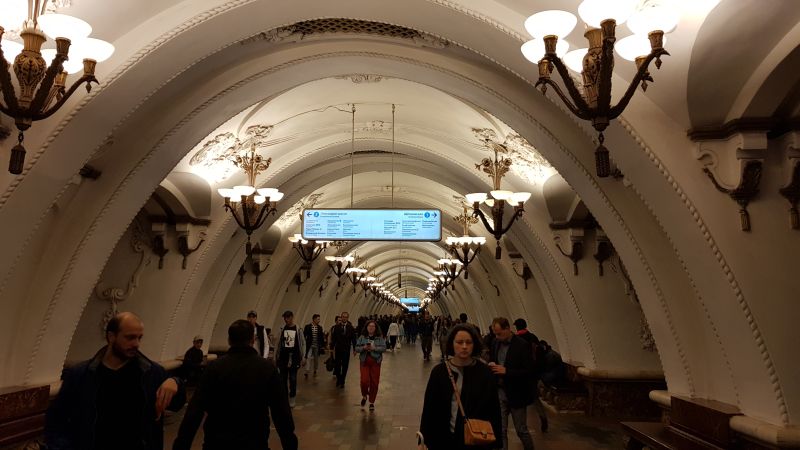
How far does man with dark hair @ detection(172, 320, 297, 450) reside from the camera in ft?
8.48

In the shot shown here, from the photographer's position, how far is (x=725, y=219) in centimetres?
374

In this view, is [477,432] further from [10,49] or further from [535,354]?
[535,354]

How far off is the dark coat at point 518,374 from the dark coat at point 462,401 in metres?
1.50

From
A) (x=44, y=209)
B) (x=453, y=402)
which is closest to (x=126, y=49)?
(x=44, y=209)

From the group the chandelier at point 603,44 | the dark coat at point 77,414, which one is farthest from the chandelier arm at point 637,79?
the dark coat at point 77,414

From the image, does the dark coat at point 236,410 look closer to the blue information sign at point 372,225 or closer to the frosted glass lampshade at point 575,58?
the frosted glass lampshade at point 575,58

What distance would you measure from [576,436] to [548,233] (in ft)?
9.77

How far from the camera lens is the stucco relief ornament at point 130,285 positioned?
24.9 feet

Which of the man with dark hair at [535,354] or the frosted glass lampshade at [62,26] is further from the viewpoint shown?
the man with dark hair at [535,354]

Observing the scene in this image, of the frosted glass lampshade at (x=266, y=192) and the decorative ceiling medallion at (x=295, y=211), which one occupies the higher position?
the decorative ceiling medallion at (x=295, y=211)

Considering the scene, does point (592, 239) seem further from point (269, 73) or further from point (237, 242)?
point (237, 242)

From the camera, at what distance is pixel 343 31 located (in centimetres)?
523

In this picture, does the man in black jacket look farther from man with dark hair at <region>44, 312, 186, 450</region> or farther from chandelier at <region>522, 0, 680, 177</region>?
man with dark hair at <region>44, 312, 186, 450</region>

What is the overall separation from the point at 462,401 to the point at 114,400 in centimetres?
164
